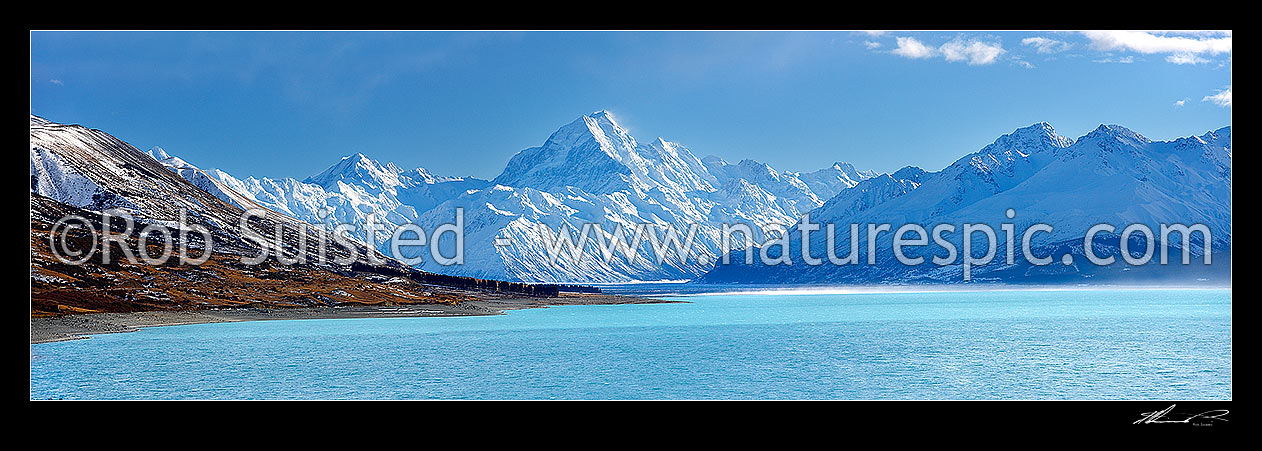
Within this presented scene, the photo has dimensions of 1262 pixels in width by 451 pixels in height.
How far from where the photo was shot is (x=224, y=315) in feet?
356

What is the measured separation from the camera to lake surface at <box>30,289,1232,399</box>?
1797 inches

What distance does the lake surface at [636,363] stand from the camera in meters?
45.7

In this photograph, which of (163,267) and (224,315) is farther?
(163,267)

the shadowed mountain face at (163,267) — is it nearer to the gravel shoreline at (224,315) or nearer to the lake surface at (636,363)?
the gravel shoreline at (224,315)

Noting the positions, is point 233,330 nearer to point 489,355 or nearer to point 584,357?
point 489,355

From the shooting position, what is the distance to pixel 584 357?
62781mm
